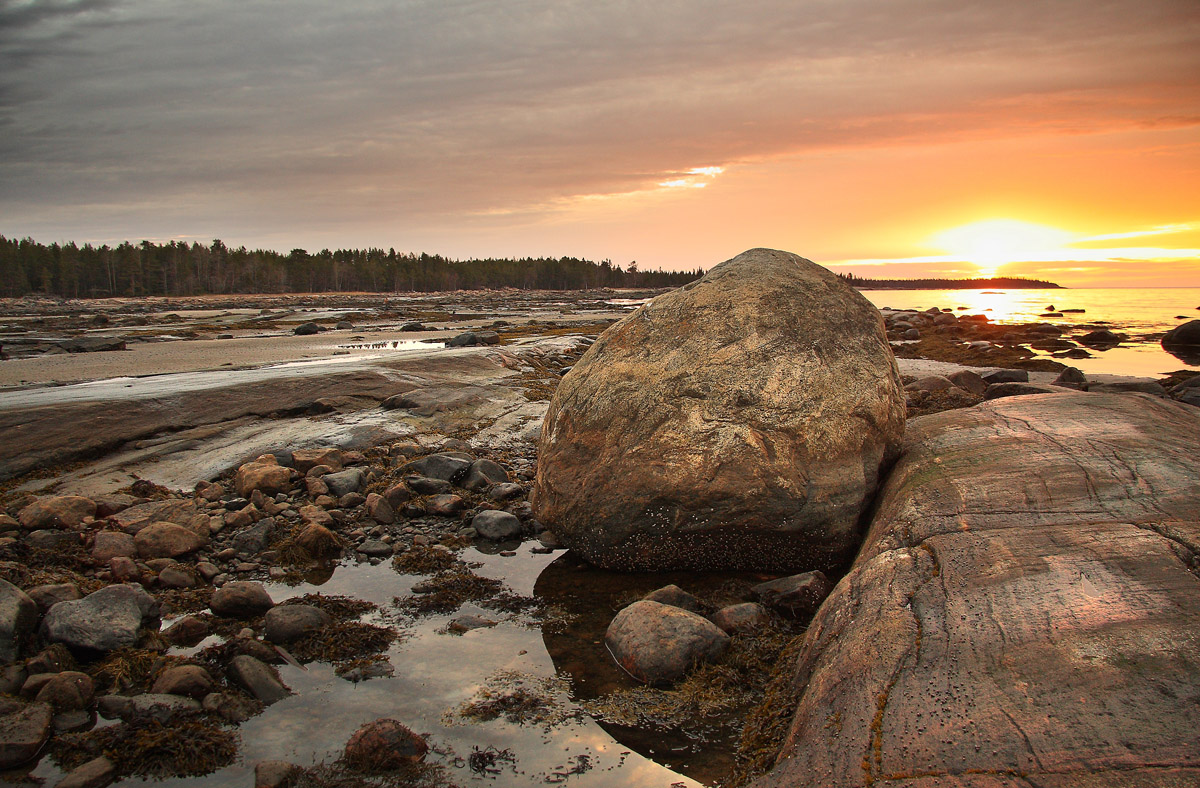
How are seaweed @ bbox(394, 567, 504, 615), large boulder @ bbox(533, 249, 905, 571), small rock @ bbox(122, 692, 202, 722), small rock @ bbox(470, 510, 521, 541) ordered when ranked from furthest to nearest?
1. small rock @ bbox(470, 510, 521, 541)
2. large boulder @ bbox(533, 249, 905, 571)
3. seaweed @ bbox(394, 567, 504, 615)
4. small rock @ bbox(122, 692, 202, 722)

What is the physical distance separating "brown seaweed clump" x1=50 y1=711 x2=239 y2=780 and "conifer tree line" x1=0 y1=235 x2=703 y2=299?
4377 inches

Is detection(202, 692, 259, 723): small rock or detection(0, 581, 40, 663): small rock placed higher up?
detection(0, 581, 40, 663): small rock

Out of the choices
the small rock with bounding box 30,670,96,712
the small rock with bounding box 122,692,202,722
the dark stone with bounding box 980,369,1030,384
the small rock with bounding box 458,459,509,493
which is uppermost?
the dark stone with bounding box 980,369,1030,384

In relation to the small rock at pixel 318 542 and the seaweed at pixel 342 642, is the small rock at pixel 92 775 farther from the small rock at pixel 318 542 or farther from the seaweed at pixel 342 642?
the small rock at pixel 318 542

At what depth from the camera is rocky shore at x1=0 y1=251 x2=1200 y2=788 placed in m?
2.95

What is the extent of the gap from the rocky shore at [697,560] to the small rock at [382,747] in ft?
0.06

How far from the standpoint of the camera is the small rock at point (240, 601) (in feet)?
16.9

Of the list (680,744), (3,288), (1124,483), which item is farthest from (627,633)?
(3,288)

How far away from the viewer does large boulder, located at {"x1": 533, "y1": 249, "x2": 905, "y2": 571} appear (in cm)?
566

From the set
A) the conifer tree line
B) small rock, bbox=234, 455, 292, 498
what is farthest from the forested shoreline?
small rock, bbox=234, 455, 292, 498

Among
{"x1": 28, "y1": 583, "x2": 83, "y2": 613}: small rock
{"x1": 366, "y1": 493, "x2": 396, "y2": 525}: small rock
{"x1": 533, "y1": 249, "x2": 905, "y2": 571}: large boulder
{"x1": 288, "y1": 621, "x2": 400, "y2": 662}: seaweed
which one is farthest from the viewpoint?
{"x1": 366, "y1": 493, "x2": 396, "y2": 525}: small rock

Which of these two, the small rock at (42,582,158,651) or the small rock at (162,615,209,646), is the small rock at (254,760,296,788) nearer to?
the small rock at (162,615,209,646)

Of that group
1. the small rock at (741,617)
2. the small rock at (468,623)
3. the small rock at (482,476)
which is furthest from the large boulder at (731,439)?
the small rock at (482,476)

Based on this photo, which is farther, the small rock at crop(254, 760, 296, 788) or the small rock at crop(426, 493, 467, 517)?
the small rock at crop(426, 493, 467, 517)
